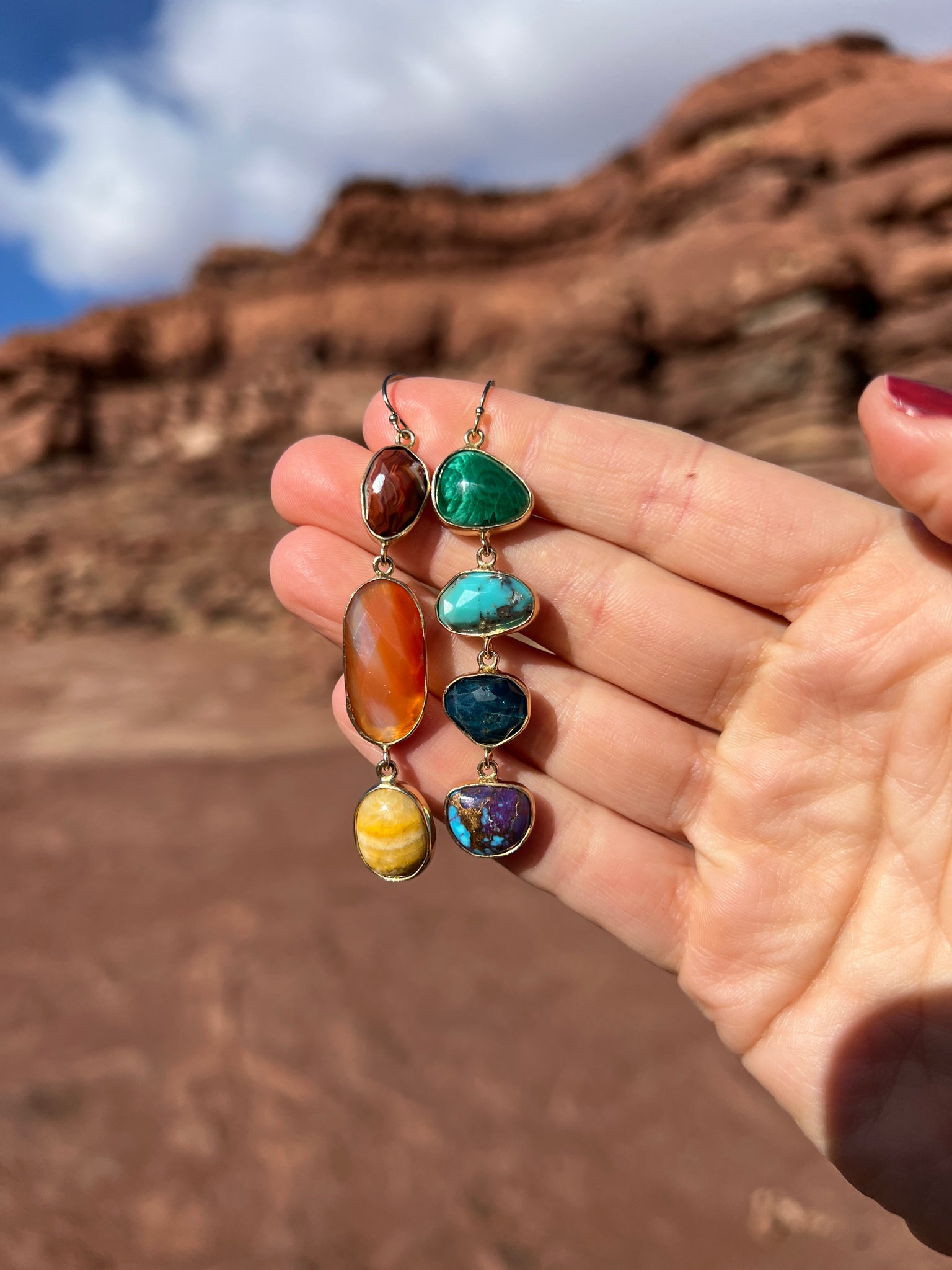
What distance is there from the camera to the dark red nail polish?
1.60 metres

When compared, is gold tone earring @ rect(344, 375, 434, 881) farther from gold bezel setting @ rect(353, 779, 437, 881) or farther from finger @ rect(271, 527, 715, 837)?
finger @ rect(271, 527, 715, 837)

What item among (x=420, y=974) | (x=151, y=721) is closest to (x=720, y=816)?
(x=420, y=974)

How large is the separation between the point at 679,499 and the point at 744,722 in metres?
0.64

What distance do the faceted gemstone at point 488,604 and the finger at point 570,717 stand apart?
0.20m

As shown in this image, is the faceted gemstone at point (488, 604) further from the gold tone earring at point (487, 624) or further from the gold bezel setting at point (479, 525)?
the gold bezel setting at point (479, 525)

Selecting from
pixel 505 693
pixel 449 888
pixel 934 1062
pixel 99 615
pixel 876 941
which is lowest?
pixel 99 615

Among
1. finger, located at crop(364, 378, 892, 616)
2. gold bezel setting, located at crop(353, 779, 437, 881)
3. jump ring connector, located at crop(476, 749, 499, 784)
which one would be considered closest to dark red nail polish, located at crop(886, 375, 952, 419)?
finger, located at crop(364, 378, 892, 616)

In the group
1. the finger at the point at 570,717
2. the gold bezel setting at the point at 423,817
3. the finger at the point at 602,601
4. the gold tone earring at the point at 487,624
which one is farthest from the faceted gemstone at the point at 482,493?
the gold bezel setting at the point at 423,817

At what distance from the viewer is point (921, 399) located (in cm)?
162

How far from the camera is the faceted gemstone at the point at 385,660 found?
7.50 ft

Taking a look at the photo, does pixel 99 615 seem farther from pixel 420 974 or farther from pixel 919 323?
pixel 919 323

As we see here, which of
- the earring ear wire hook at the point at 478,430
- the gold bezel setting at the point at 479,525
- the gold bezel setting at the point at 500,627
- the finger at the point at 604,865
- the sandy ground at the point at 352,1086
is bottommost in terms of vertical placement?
the sandy ground at the point at 352,1086

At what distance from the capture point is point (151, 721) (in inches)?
265

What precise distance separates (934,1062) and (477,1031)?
167 cm
